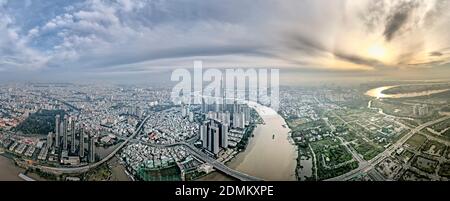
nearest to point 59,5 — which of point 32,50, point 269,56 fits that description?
point 32,50

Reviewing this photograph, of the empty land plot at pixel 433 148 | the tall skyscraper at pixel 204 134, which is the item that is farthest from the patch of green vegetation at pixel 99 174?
the empty land plot at pixel 433 148

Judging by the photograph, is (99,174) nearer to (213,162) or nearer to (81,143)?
(81,143)

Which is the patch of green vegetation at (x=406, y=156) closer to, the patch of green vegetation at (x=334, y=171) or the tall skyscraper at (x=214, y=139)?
the patch of green vegetation at (x=334, y=171)

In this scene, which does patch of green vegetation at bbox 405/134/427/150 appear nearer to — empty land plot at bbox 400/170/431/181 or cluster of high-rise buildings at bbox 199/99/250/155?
empty land plot at bbox 400/170/431/181

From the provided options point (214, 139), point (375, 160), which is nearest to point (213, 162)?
point (214, 139)
